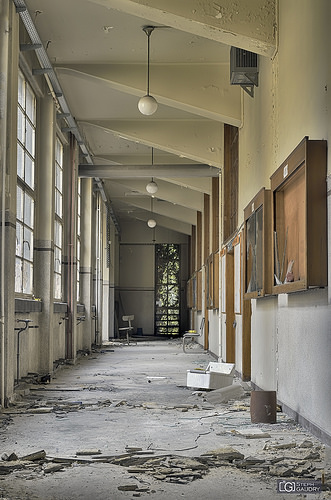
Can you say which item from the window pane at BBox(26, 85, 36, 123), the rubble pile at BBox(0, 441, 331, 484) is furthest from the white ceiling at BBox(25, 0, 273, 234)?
the rubble pile at BBox(0, 441, 331, 484)

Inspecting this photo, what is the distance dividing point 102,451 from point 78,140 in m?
10.9

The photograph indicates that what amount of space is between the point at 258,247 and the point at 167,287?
2396cm

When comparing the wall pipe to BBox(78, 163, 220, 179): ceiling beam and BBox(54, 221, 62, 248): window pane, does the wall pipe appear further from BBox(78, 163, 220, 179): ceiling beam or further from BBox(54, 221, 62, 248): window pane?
BBox(78, 163, 220, 179): ceiling beam

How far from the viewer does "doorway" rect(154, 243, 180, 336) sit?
3212 centimetres

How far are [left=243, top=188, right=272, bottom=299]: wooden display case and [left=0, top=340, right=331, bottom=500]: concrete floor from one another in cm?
139

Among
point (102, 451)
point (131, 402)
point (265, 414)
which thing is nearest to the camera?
point (102, 451)

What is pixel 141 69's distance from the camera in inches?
444

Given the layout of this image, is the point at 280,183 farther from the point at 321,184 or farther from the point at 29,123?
the point at 29,123

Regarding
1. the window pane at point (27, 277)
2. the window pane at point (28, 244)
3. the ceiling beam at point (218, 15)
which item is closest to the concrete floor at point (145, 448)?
the window pane at point (27, 277)

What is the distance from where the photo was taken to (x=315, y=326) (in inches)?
235

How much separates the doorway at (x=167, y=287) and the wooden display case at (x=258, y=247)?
73.7 feet

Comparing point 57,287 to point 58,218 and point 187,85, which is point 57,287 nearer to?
point 58,218

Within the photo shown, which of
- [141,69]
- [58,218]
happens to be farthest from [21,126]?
[58,218]

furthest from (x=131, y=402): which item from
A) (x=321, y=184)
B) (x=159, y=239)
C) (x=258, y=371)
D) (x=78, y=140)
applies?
(x=159, y=239)
